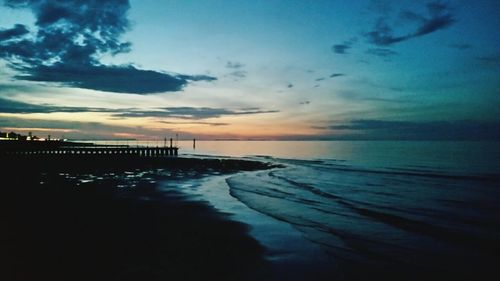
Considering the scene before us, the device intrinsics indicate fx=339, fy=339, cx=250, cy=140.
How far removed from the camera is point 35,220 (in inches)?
449

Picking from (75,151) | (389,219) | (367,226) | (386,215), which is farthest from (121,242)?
(75,151)

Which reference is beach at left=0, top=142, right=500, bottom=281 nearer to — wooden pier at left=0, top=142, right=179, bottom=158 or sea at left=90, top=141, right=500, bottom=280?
sea at left=90, top=141, right=500, bottom=280

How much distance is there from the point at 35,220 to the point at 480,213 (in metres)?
18.5

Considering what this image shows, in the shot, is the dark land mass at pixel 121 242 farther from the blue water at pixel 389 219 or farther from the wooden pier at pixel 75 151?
the wooden pier at pixel 75 151

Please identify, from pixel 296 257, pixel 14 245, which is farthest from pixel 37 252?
pixel 296 257

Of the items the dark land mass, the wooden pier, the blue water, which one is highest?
the wooden pier

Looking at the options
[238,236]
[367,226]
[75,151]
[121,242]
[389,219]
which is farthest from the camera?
[75,151]

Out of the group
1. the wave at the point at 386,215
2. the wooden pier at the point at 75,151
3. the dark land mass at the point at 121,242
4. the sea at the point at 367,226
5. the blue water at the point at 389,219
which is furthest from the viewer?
the wooden pier at the point at 75,151

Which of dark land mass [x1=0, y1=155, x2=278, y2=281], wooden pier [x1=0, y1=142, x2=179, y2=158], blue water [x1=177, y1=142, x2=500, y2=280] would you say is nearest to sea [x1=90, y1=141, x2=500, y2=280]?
blue water [x1=177, y1=142, x2=500, y2=280]

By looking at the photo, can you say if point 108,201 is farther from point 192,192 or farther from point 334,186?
point 334,186

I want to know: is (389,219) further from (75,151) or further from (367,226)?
(75,151)

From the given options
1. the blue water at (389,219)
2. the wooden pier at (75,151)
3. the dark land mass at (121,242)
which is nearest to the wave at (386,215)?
the blue water at (389,219)

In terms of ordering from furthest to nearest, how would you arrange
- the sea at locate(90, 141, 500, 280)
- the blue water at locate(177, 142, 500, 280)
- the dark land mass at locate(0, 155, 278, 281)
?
the blue water at locate(177, 142, 500, 280) < the sea at locate(90, 141, 500, 280) < the dark land mass at locate(0, 155, 278, 281)

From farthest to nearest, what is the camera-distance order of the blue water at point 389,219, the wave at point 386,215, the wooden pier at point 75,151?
the wooden pier at point 75,151 → the wave at point 386,215 → the blue water at point 389,219
